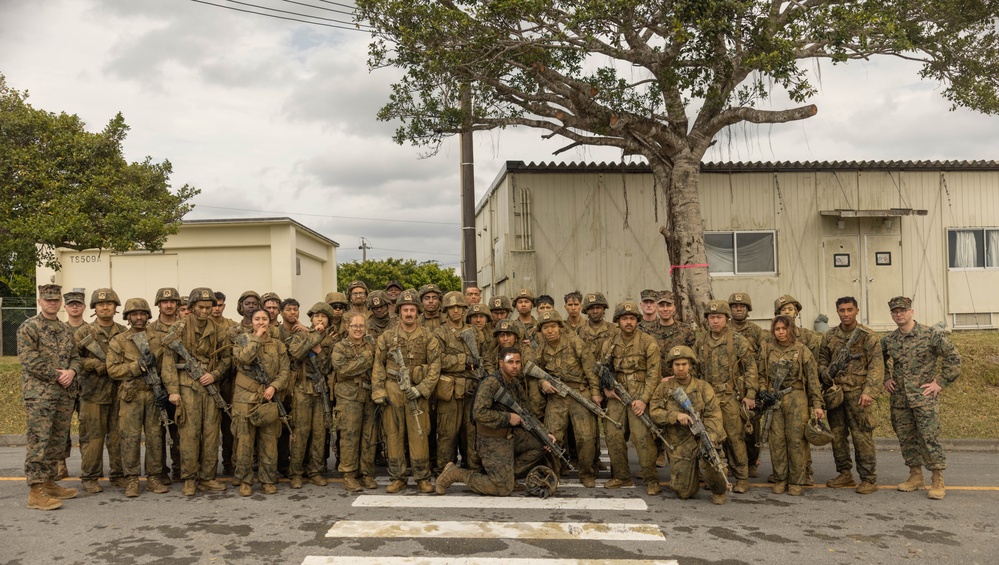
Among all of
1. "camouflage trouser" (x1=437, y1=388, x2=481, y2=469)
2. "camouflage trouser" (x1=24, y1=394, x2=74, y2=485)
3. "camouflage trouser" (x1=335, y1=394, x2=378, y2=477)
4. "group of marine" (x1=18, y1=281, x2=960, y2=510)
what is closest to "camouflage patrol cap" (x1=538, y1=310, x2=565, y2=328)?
"group of marine" (x1=18, y1=281, x2=960, y2=510)

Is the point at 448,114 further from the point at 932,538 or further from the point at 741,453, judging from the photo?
the point at 932,538

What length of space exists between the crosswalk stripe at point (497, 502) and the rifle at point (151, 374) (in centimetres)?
232

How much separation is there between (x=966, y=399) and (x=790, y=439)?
582 centimetres

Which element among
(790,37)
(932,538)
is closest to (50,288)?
(932,538)

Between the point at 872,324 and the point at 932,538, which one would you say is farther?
the point at 872,324

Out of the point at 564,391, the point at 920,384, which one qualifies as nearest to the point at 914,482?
the point at 920,384

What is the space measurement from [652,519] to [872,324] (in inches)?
445

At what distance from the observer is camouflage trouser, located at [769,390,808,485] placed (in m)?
7.30

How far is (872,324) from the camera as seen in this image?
1545 centimetres

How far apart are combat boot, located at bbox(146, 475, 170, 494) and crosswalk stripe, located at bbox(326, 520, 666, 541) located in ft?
7.85

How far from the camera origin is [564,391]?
7578 millimetres

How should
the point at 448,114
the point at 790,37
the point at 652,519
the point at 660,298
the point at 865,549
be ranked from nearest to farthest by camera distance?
the point at 865,549
the point at 652,519
the point at 660,298
the point at 790,37
the point at 448,114

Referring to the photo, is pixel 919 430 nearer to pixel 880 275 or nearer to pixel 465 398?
pixel 465 398

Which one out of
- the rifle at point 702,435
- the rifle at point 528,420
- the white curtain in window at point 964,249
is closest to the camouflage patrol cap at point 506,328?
the rifle at point 528,420
